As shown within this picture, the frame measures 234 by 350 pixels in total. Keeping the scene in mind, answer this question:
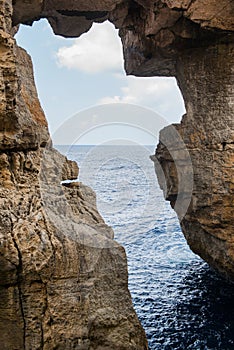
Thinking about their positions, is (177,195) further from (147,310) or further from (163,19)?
(163,19)

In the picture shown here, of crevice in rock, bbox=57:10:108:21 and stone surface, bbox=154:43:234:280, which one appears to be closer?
stone surface, bbox=154:43:234:280

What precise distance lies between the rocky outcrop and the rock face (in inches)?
0.6

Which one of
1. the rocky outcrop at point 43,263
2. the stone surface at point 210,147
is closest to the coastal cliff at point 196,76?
the stone surface at point 210,147

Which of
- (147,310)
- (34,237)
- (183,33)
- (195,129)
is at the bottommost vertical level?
(147,310)

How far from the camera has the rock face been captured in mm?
6102

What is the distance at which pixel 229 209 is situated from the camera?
472 inches

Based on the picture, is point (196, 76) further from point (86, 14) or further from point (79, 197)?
point (79, 197)

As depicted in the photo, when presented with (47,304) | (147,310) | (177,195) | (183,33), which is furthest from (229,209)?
(47,304)

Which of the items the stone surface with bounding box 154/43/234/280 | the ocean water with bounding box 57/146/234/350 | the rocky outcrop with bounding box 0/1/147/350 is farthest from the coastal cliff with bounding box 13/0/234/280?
the rocky outcrop with bounding box 0/1/147/350

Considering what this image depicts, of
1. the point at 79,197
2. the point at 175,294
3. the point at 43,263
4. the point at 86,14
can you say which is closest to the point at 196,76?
the point at 86,14

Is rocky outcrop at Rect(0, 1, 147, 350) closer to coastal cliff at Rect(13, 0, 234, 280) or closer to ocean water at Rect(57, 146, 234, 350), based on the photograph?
ocean water at Rect(57, 146, 234, 350)

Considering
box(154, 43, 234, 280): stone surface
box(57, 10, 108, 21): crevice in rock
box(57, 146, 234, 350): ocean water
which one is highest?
box(57, 10, 108, 21): crevice in rock

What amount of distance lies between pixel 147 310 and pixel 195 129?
19.1ft

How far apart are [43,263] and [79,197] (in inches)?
88.3
